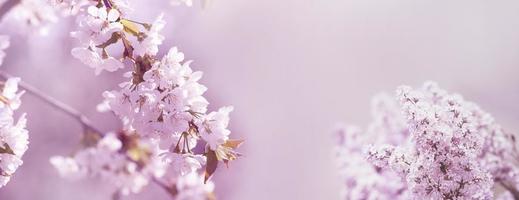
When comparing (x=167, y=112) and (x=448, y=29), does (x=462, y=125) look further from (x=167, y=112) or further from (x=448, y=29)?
(x=448, y=29)

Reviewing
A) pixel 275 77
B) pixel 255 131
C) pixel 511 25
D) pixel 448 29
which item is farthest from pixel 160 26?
pixel 255 131

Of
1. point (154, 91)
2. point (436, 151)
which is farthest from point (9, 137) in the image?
point (436, 151)

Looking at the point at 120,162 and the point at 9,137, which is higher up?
the point at 120,162

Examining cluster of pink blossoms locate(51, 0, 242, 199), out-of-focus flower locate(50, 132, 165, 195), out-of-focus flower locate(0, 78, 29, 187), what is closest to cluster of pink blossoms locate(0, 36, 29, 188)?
out-of-focus flower locate(0, 78, 29, 187)

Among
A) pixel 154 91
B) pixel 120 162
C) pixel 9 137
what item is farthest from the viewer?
pixel 120 162

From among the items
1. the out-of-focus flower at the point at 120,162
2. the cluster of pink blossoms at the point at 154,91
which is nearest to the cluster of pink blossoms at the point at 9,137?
the cluster of pink blossoms at the point at 154,91

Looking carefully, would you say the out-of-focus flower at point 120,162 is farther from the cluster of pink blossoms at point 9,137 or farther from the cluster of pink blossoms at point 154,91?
the cluster of pink blossoms at point 154,91

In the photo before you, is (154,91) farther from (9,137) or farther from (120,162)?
(120,162)

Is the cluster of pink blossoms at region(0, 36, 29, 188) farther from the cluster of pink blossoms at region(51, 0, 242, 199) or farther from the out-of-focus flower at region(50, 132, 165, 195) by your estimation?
the out-of-focus flower at region(50, 132, 165, 195)

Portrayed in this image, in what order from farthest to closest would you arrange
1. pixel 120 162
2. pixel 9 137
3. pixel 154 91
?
pixel 120 162 < pixel 9 137 < pixel 154 91
